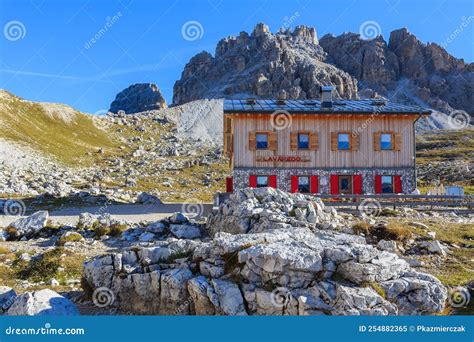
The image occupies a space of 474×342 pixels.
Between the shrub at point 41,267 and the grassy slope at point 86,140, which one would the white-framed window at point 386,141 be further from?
the grassy slope at point 86,140

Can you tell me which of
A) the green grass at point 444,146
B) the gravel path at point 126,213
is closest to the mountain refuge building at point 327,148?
the gravel path at point 126,213

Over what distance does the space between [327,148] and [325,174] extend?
6.91ft

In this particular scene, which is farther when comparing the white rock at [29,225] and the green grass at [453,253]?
the white rock at [29,225]

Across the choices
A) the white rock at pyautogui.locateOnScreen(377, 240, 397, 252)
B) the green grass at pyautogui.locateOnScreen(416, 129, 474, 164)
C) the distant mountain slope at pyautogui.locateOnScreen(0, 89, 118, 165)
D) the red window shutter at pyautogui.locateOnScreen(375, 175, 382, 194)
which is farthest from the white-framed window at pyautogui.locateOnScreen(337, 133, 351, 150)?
the green grass at pyautogui.locateOnScreen(416, 129, 474, 164)

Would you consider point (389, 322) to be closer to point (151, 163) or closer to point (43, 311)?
point (43, 311)

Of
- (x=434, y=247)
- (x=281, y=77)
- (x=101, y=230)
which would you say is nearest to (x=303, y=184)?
(x=434, y=247)

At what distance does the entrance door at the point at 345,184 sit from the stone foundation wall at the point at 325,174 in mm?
427

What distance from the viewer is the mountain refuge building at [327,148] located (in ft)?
106

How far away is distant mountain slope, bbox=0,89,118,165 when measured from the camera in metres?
85.2

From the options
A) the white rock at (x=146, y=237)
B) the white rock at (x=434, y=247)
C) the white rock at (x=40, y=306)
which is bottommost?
the white rock at (x=40, y=306)

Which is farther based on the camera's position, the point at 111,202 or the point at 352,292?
the point at 111,202

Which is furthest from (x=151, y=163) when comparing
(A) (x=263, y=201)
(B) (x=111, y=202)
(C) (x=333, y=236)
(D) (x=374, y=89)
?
(D) (x=374, y=89)

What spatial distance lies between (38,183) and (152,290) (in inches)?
1666

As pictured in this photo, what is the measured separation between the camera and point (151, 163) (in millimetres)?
88125
